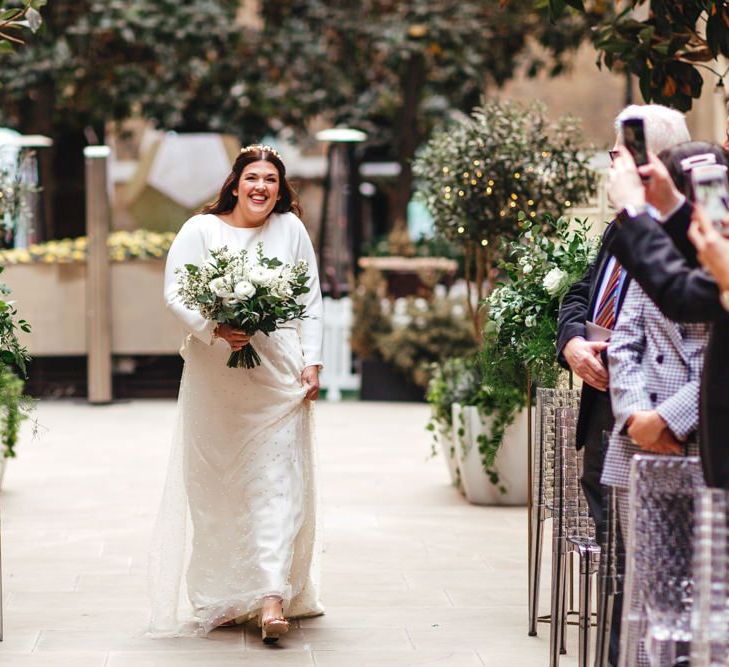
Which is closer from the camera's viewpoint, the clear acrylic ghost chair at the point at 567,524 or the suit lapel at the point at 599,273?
the suit lapel at the point at 599,273

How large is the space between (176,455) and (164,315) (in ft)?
35.7

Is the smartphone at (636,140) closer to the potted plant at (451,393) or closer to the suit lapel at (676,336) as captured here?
the suit lapel at (676,336)

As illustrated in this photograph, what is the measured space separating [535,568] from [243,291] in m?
1.70

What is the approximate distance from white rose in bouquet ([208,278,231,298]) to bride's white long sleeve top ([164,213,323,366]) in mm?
192

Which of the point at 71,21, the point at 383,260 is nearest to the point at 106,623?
the point at 383,260

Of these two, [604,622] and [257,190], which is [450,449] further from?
[604,622]

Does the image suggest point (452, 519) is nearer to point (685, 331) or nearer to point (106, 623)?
point (106, 623)

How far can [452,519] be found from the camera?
906cm

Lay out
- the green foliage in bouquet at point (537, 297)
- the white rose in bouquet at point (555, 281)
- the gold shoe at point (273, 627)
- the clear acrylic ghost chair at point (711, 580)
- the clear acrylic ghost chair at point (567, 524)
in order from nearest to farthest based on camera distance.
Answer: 1. the clear acrylic ghost chair at point (711, 580)
2. the clear acrylic ghost chair at point (567, 524)
3. the white rose in bouquet at point (555, 281)
4. the green foliage in bouquet at point (537, 297)
5. the gold shoe at point (273, 627)

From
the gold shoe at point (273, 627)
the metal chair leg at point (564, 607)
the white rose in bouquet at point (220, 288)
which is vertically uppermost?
the white rose in bouquet at point (220, 288)

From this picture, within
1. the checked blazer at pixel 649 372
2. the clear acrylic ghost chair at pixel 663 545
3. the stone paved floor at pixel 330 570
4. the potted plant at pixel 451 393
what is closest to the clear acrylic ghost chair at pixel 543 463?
the stone paved floor at pixel 330 570

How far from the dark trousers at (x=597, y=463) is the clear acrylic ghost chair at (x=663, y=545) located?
0.86 metres

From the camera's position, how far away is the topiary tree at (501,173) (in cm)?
950

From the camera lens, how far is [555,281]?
557cm
